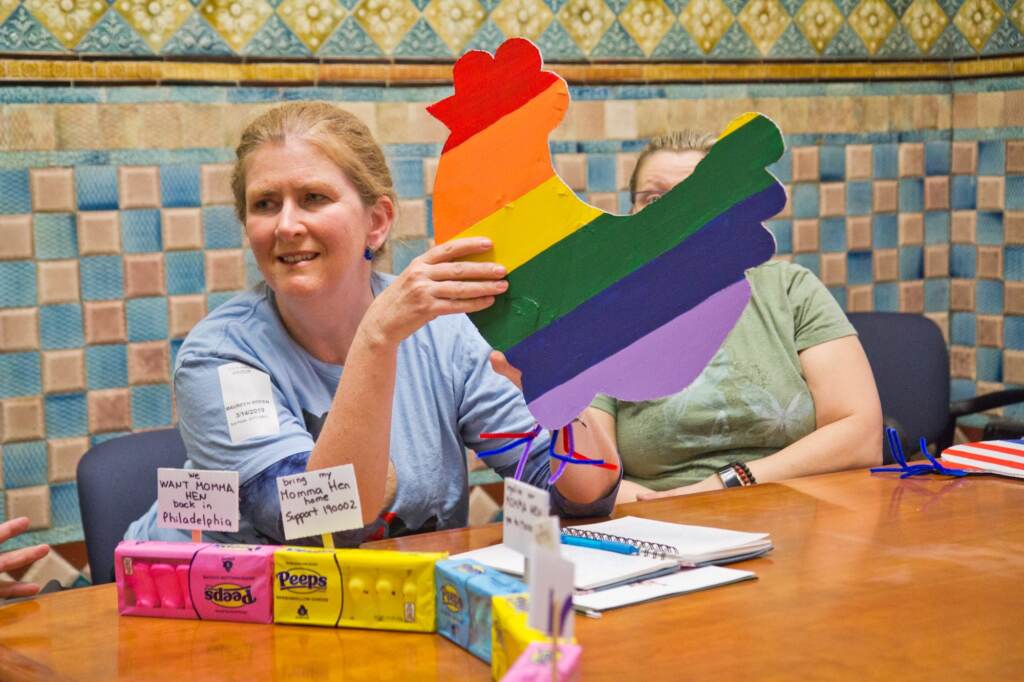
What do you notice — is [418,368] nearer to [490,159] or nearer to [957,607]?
[490,159]

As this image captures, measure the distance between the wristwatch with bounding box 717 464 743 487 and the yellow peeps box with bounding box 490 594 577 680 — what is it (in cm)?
108

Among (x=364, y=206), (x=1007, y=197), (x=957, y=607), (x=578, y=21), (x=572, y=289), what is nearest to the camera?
(x=957, y=607)

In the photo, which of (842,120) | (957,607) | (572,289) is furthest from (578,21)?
(957,607)

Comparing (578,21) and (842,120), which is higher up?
Result: (578,21)

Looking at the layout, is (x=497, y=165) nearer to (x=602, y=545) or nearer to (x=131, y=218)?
(x=602, y=545)

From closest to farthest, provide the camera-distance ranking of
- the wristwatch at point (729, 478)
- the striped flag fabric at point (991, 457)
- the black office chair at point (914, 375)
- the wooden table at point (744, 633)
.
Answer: the wooden table at point (744, 633), the striped flag fabric at point (991, 457), the wristwatch at point (729, 478), the black office chair at point (914, 375)

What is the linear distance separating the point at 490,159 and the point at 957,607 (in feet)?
2.58

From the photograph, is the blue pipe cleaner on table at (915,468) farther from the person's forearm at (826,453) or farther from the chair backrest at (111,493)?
the chair backrest at (111,493)

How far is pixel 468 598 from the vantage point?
51.1 inches

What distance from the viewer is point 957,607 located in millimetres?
1367

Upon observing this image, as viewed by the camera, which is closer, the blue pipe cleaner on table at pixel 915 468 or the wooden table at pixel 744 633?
the wooden table at pixel 744 633

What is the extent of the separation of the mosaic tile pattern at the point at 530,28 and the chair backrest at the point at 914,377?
3.29 ft

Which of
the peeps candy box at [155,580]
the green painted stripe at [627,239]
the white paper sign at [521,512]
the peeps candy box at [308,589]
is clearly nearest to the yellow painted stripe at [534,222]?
the green painted stripe at [627,239]

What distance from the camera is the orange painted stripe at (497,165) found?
1.46 metres
